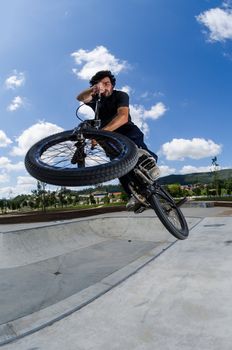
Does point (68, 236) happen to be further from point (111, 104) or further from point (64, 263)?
point (111, 104)

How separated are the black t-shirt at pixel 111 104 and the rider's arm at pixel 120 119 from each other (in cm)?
8

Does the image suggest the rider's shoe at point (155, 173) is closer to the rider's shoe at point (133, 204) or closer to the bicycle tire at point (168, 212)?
the bicycle tire at point (168, 212)

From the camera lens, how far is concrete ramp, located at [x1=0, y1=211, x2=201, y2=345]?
21.1 feet

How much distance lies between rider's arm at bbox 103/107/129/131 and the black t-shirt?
3.1 inches

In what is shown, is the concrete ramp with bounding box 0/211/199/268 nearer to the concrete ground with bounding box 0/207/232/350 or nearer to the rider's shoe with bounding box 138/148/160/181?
the concrete ground with bounding box 0/207/232/350

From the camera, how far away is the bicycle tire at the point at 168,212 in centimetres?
475

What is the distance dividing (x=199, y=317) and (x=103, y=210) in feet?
84.8

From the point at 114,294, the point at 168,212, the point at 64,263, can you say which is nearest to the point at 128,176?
the point at 168,212

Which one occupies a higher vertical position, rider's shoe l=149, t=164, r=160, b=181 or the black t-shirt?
the black t-shirt

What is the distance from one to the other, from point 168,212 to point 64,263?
21.1 ft

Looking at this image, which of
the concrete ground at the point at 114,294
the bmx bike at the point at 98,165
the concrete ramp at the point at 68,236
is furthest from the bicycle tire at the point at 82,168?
the concrete ramp at the point at 68,236

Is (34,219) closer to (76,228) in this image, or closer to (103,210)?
(103,210)

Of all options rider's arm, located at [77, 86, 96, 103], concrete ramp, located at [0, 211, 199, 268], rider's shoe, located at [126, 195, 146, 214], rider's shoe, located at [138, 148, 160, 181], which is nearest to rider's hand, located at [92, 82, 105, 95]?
rider's arm, located at [77, 86, 96, 103]

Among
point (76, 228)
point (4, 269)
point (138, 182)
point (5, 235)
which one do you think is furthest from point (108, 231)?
point (138, 182)
